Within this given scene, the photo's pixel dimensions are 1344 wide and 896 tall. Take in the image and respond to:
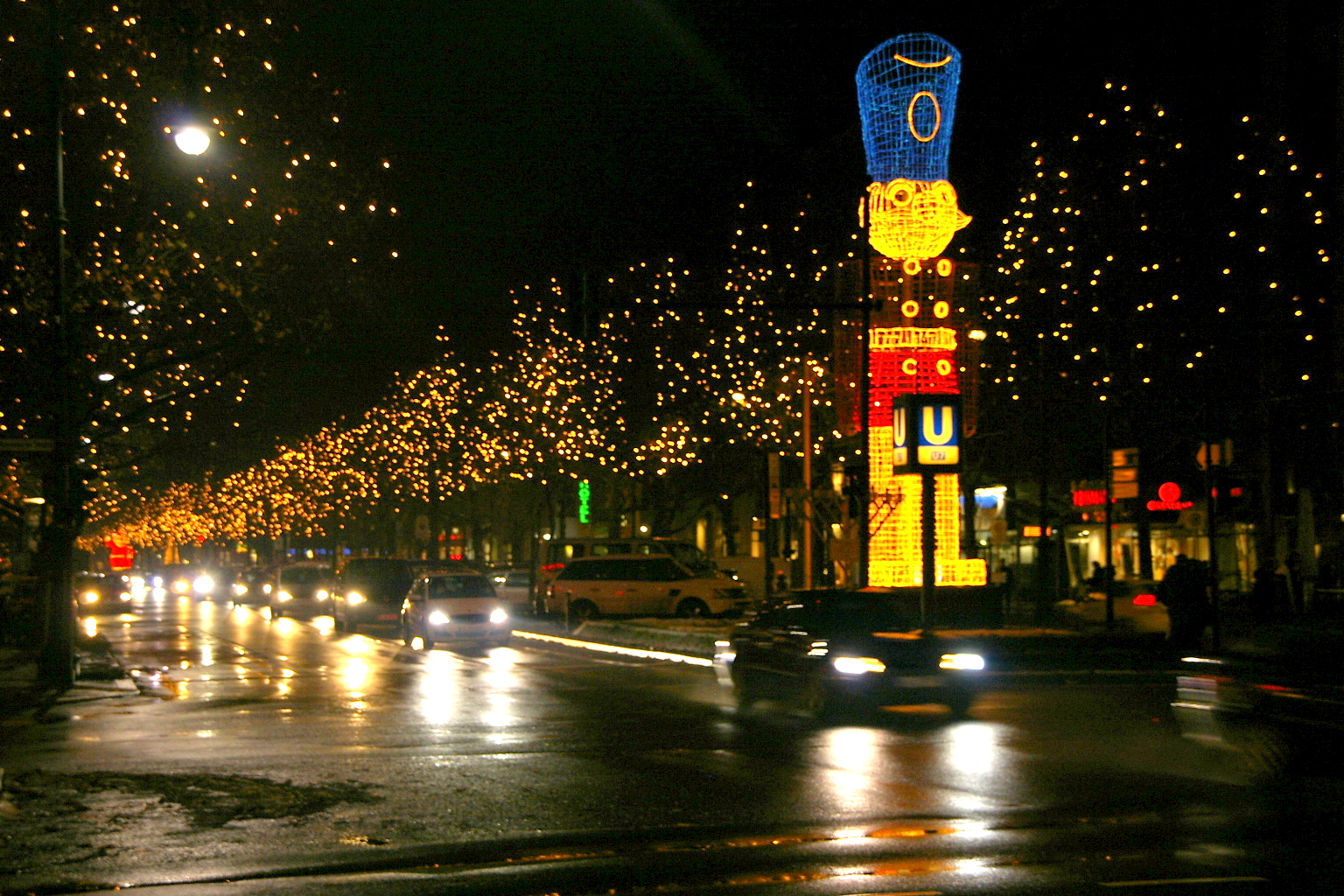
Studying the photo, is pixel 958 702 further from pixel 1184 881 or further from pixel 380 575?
pixel 380 575

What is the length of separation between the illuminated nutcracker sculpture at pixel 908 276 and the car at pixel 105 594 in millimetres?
36448

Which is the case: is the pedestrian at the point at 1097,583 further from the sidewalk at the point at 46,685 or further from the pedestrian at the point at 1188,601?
the sidewalk at the point at 46,685

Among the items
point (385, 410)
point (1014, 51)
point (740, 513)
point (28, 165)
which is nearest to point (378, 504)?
point (385, 410)

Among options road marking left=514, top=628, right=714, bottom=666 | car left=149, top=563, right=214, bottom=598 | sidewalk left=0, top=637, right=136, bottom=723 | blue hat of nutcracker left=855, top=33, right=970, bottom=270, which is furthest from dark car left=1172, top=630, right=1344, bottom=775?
car left=149, top=563, right=214, bottom=598

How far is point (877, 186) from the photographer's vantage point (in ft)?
102

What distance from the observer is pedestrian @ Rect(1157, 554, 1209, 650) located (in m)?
24.8

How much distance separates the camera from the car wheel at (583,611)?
39997mm

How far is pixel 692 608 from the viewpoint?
39750mm

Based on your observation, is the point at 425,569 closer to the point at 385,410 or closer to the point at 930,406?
the point at 930,406

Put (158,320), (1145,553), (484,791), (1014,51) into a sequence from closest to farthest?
1. (484,791)
2. (158,320)
3. (1145,553)
4. (1014,51)

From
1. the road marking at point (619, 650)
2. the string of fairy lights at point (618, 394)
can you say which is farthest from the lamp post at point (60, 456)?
the string of fairy lights at point (618, 394)

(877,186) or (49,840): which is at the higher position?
(877,186)

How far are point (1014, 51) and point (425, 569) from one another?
30.0 meters

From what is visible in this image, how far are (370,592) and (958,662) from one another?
24.6 metres
